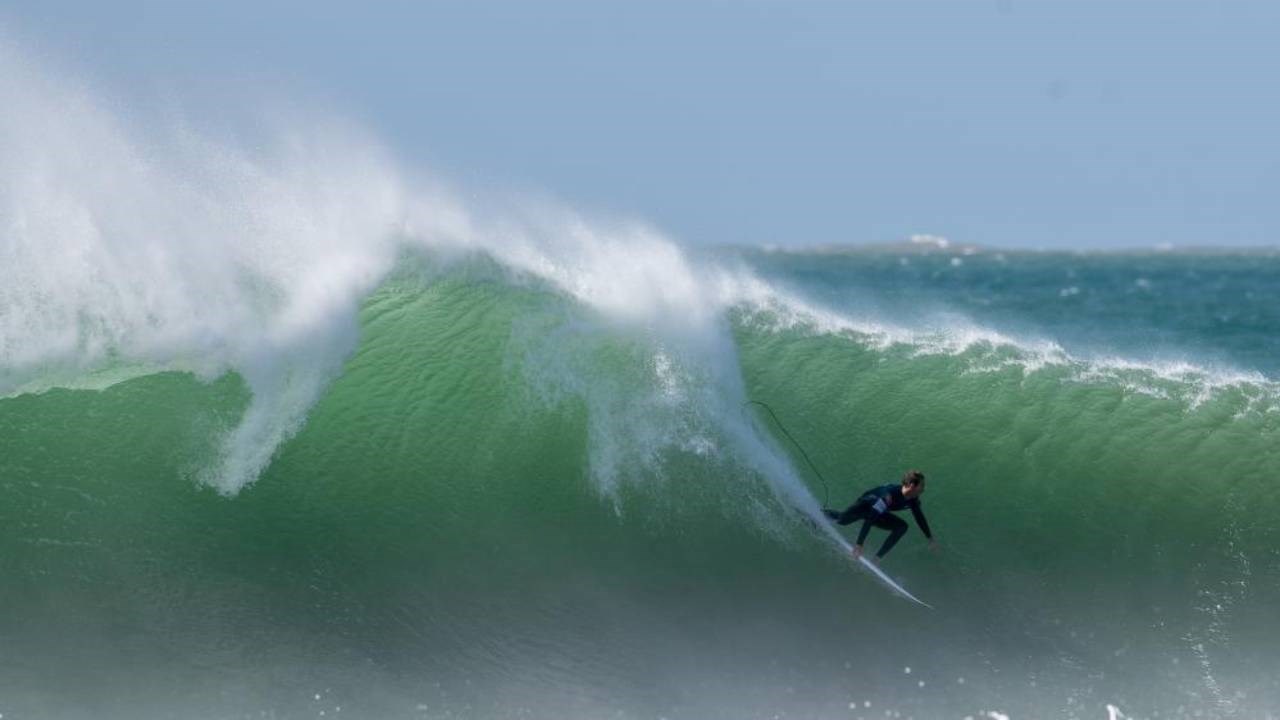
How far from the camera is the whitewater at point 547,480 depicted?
8484 millimetres

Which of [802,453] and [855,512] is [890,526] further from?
[802,453]

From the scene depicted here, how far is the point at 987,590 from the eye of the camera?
9.52 meters

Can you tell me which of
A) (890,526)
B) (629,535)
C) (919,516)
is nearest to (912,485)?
(919,516)

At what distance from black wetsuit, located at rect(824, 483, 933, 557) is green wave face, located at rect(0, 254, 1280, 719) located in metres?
0.27

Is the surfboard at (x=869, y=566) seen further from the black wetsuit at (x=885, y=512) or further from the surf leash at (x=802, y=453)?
the surf leash at (x=802, y=453)

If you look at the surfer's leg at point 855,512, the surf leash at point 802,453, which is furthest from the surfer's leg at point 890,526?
the surf leash at point 802,453

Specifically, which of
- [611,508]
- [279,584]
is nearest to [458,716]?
[279,584]

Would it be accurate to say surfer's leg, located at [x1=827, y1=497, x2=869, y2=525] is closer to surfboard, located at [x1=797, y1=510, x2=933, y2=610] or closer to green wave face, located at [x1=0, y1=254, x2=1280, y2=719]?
surfboard, located at [x1=797, y1=510, x2=933, y2=610]

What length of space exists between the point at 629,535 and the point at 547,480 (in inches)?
35.4

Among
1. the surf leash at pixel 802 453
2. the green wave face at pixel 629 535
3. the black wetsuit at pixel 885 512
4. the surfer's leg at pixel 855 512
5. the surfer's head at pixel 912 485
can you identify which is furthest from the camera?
the surf leash at pixel 802 453

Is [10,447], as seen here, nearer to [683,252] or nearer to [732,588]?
[732,588]

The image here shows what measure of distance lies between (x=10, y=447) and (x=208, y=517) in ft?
5.74

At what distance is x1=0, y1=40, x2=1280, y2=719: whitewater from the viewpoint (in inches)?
334

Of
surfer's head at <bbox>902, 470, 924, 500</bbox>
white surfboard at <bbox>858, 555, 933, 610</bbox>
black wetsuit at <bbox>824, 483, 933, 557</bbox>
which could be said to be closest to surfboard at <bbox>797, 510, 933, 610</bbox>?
white surfboard at <bbox>858, 555, 933, 610</bbox>
